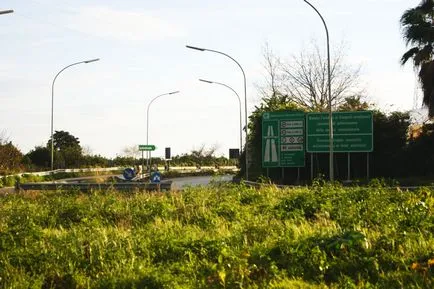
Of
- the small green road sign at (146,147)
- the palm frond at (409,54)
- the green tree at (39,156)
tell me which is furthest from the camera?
the green tree at (39,156)

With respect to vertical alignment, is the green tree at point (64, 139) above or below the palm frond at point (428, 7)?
below

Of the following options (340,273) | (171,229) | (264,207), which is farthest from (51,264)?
(264,207)

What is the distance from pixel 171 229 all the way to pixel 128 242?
5.72ft

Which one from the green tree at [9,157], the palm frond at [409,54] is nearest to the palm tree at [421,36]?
the palm frond at [409,54]

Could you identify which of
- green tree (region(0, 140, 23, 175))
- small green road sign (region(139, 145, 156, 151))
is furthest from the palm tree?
green tree (region(0, 140, 23, 175))

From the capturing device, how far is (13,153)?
175 ft

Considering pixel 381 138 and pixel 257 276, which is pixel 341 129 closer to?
pixel 381 138

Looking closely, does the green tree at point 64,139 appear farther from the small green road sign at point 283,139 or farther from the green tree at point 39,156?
the small green road sign at point 283,139

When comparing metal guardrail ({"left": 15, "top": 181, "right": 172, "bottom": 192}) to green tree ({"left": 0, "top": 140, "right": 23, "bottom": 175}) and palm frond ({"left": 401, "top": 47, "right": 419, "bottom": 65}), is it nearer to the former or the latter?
palm frond ({"left": 401, "top": 47, "right": 419, "bottom": 65})

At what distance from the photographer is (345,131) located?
32.5 meters

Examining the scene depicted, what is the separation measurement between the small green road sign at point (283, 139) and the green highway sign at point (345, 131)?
726 millimetres

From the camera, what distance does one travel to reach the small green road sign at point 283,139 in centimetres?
3356

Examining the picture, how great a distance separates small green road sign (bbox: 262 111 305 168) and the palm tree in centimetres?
645

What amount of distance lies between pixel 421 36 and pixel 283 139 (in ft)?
29.5
